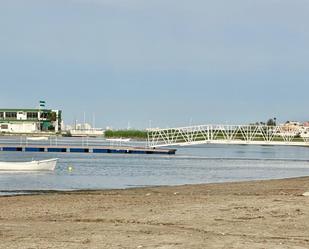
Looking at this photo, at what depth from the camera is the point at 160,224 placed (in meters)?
17.8

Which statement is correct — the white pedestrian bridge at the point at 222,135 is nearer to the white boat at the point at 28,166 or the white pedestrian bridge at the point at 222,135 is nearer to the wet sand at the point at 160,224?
→ the white boat at the point at 28,166

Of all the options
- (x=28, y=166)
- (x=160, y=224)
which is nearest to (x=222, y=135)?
(x=28, y=166)

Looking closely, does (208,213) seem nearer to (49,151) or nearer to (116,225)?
(116,225)

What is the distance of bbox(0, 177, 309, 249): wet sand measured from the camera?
14.7 m

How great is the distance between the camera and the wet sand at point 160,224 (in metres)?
14.7

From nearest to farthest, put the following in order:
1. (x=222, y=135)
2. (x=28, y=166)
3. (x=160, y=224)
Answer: (x=160, y=224) < (x=28, y=166) < (x=222, y=135)

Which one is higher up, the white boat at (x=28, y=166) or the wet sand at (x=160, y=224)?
the white boat at (x=28, y=166)

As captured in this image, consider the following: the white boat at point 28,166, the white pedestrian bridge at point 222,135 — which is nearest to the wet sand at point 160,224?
the white boat at point 28,166

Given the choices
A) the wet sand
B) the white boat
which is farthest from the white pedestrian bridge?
the wet sand

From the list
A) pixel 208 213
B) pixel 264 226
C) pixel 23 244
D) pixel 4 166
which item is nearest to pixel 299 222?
pixel 264 226

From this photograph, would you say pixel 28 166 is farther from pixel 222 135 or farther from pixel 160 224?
pixel 222 135

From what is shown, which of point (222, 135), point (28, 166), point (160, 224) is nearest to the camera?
point (160, 224)

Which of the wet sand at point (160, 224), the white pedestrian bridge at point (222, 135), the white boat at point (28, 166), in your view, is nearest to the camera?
the wet sand at point (160, 224)

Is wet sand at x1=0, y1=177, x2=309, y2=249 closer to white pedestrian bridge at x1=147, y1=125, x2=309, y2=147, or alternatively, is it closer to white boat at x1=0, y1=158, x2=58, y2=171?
white boat at x1=0, y1=158, x2=58, y2=171
